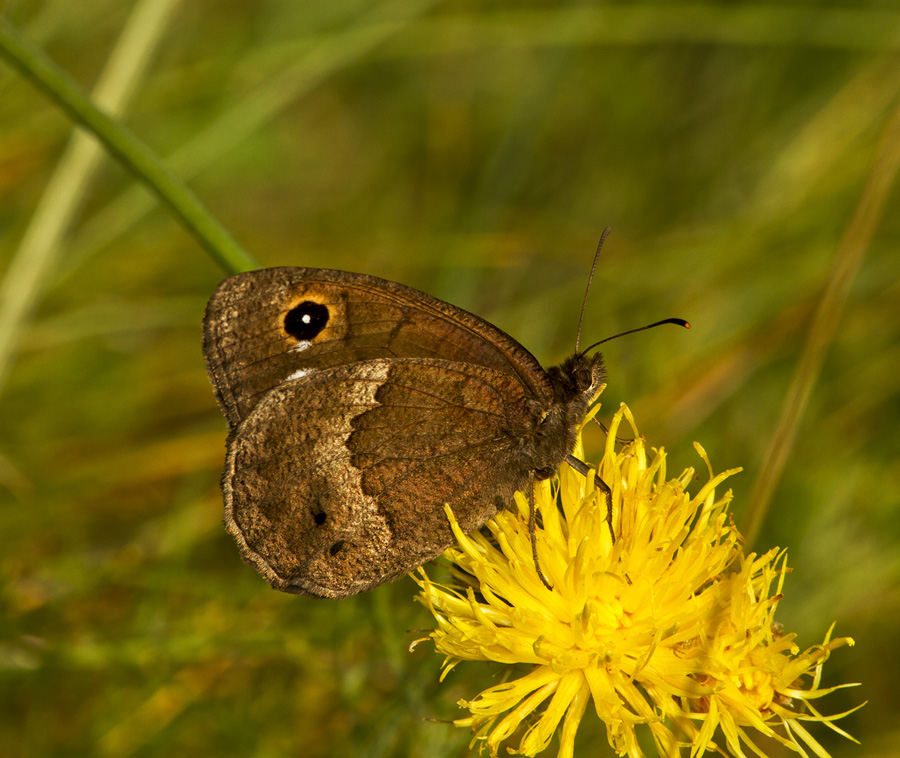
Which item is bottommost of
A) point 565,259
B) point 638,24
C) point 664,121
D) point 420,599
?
point 420,599

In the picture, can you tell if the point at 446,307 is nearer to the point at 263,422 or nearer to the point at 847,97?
the point at 263,422

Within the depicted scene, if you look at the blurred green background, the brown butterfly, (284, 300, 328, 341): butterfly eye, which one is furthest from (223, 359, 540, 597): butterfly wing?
the blurred green background

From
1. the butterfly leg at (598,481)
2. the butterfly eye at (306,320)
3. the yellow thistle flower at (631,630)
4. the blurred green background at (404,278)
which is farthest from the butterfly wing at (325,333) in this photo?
the blurred green background at (404,278)

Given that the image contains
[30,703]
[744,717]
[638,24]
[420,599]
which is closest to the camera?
[744,717]

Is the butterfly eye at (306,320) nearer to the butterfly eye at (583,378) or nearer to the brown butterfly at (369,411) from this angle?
the brown butterfly at (369,411)

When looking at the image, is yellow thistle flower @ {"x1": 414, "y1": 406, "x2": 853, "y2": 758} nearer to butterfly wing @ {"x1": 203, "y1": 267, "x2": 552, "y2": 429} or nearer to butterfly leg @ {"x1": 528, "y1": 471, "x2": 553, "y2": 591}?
butterfly leg @ {"x1": 528, "y1": 471, "x2": 553, "y2": 591}

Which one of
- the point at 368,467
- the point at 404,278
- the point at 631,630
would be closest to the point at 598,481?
the point at 631,630

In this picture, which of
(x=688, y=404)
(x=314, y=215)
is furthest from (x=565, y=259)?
(x=314, y=215)
